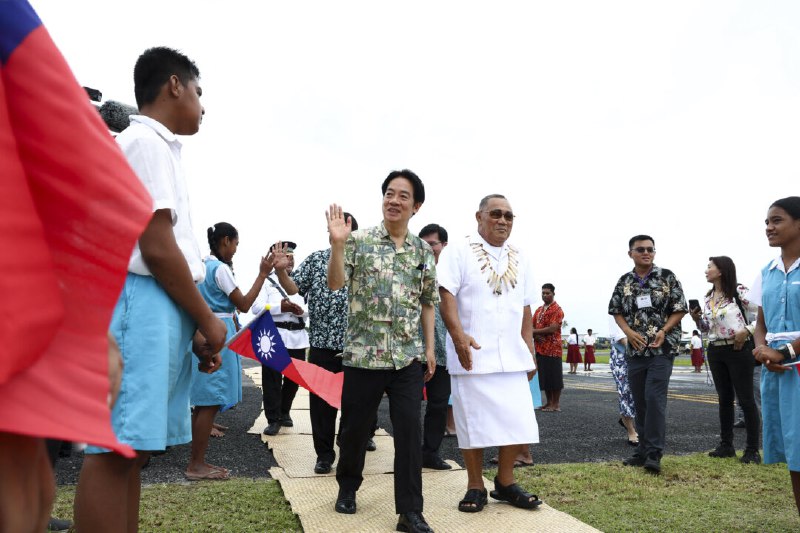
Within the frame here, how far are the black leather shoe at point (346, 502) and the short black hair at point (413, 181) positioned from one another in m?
1.97

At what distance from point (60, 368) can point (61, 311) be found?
9 centimetres

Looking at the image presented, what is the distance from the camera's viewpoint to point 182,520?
11.8 feet

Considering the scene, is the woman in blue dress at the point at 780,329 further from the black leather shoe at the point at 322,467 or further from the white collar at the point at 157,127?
the white collar at the point at 157,127

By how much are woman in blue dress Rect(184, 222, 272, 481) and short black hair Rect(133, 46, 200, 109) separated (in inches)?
78.2

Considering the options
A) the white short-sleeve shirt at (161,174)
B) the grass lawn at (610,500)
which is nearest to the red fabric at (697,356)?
the grass lawn at (610,500)

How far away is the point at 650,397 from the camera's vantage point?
5469mm

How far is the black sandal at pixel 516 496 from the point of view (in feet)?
13.0

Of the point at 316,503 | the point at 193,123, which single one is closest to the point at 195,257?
the point at 193,123

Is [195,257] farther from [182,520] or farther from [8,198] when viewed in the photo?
[182,520]

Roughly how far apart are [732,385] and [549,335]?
11.8 feet

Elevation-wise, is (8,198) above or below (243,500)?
above

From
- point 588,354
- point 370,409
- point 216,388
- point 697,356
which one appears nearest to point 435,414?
point 370,409

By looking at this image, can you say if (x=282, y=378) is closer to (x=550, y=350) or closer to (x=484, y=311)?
(x=484, y=311)

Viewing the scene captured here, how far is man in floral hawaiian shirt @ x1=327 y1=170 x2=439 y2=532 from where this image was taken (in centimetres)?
365
